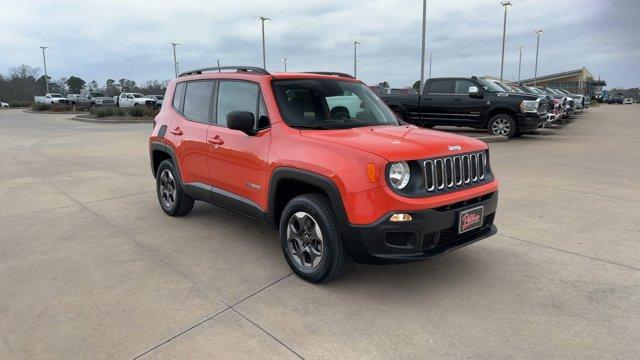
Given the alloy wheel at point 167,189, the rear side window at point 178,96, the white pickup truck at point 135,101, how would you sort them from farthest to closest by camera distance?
the white pickup truck at point 135,101 < the alloy wheel at point 167,189 < the rear side window at point 178,96

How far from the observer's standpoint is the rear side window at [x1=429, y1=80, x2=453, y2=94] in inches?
561

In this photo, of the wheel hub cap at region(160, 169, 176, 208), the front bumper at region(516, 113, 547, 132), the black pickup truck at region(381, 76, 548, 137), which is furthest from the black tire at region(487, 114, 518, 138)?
the wheel hub cap at region(160, 169, 176, 208)

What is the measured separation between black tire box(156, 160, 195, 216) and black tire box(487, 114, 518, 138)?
10.7 m

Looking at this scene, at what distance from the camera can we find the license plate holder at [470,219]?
3545 millimetres

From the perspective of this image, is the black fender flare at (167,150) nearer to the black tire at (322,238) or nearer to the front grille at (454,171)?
the black tire at (322,238)

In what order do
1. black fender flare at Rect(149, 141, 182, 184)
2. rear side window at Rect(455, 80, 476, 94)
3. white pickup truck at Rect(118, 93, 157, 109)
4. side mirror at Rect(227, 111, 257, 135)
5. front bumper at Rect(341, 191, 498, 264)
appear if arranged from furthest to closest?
white pickup truck at Rect(118, 93, 157, 109) < rear side window at Rect(455, 80, 476, 94) < black fender flare at Rect(149, 141, 182, 184) < side mirror at Rect(227, 111, 257, 135) < front bumper at Rect(341, 191, 498, 264)

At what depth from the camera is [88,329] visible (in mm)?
3117

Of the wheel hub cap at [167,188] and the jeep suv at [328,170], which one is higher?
the jeep suv at [328,170]

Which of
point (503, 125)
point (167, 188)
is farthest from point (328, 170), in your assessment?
point (503, 125)

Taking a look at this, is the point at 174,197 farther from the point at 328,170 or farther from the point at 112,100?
the point at 112,100

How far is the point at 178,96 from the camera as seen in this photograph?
5629mm

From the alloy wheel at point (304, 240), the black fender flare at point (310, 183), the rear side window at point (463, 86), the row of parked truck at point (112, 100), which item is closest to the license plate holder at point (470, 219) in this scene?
the black fender flare at point (310, 183)

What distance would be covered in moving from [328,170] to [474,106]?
1152 centimetres

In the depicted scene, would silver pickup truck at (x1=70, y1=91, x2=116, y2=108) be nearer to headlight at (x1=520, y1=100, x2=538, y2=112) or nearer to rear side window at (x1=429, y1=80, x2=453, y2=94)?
rear side window at (x1=429, y1=80, x2=453, y2=94)
